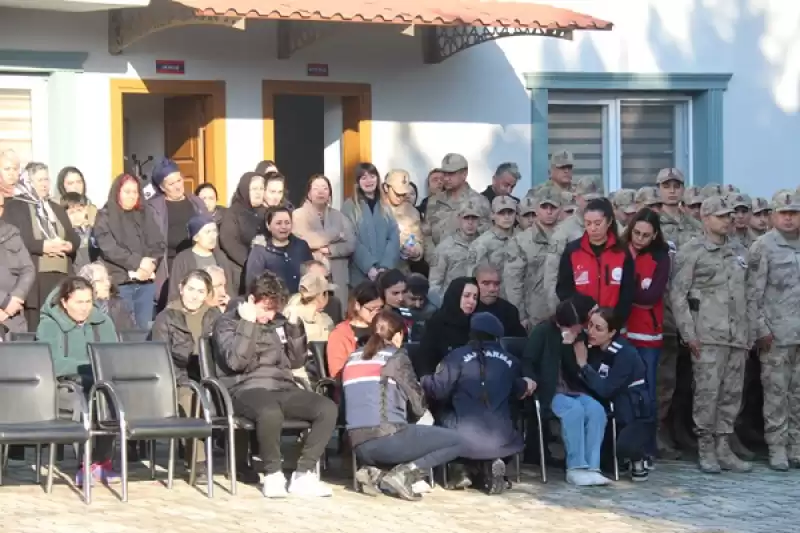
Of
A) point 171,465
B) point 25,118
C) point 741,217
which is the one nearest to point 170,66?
point 25,118

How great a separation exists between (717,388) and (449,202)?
3.34 meters

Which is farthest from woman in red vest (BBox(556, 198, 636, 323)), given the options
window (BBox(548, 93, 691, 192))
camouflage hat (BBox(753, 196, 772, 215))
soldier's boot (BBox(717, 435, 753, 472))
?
window (BBox(548, 93, 691, 192))

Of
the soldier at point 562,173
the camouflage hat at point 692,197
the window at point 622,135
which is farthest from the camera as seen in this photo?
the window at point 622,135

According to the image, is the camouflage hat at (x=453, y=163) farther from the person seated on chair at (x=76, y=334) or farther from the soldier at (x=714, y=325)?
the person seated on chair at (x=76, y=334)

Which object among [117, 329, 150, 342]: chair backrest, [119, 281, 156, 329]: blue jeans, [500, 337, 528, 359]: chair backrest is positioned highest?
[119, 281, 156, 329]: blue jeans

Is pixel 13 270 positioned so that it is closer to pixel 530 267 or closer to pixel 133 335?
pixel 133 335

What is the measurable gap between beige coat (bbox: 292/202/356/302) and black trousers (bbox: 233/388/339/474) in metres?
2.59

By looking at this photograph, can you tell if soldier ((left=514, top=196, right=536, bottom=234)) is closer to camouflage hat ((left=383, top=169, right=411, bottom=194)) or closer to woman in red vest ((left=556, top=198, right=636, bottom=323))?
camouflage hat ((left=383, top=169, right=411, bottom=194))

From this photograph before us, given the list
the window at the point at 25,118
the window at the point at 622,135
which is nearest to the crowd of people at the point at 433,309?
the window at the point at 25,118

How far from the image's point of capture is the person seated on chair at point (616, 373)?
41.1ft

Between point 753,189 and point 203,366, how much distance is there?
8.17 meters

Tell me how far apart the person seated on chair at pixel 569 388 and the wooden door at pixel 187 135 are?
185 inches

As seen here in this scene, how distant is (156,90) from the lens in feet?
51.2

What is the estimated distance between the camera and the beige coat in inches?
561
